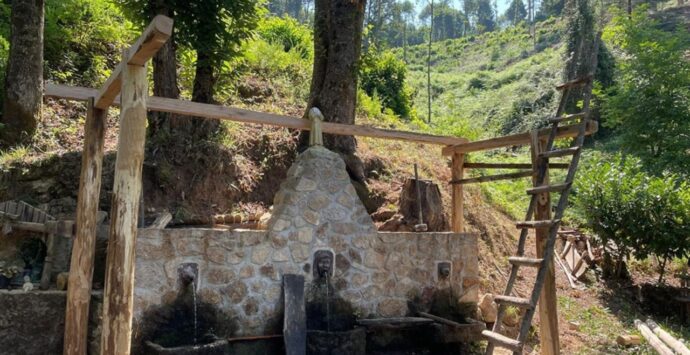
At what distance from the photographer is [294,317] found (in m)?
5.39

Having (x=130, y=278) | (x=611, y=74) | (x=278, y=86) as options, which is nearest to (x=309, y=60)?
(x=278, y=86)

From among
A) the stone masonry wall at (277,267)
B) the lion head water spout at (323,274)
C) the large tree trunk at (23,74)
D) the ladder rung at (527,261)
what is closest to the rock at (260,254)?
the stone masonry wall at (277,267)

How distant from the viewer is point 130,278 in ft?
11.7

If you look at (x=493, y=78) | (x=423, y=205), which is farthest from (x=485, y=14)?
(x=423, y=205)

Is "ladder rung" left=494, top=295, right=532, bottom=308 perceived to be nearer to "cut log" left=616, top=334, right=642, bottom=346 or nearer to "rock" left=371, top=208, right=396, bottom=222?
"rock" left=371, top=208, right=396, bottom=222

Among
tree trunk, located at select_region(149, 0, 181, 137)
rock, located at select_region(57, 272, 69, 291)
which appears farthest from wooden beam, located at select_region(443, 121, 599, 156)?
rock, located at select_region(57, 272, 69, 291)

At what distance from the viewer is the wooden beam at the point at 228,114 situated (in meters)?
4.80

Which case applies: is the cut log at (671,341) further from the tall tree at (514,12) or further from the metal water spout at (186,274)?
the tall tree at (514,12)

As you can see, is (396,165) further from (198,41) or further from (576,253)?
(576,253)

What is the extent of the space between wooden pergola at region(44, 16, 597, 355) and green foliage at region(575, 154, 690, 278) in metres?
4.56

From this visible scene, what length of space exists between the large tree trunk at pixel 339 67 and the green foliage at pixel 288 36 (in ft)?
21.0

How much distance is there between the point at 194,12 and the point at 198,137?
1922 millimetres

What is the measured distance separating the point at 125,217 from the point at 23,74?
560 cm

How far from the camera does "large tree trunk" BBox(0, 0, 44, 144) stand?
7.73 m
